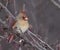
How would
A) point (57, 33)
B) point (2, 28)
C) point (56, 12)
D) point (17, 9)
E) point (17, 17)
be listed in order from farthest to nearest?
point (56, 12) → point (57, 33) → point (17, 9) → point (17, 17) → point (2, 28)

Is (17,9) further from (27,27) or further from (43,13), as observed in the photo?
(43,13)

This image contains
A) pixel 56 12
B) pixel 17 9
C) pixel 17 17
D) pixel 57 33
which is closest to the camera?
pixel 17 17

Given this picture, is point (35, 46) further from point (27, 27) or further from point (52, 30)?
point (52, 30)

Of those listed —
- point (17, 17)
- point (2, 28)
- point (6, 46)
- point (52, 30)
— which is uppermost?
point (2, 28)

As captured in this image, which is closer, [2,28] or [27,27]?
[2,28]

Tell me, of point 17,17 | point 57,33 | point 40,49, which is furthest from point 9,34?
point 57,33

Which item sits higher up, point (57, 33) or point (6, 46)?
point (6, 46)

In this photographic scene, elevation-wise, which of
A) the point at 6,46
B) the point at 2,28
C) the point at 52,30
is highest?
the point at 2,28

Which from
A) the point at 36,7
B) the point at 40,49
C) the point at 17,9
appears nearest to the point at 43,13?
the point at 36,7

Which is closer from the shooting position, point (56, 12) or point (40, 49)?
point (40, 49)
